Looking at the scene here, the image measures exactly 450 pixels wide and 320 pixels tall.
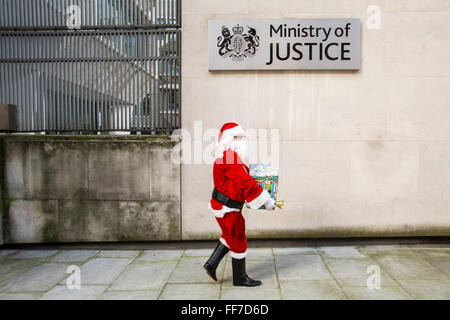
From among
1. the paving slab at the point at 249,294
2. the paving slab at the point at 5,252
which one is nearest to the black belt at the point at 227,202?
the paving slab at the point at 249,294

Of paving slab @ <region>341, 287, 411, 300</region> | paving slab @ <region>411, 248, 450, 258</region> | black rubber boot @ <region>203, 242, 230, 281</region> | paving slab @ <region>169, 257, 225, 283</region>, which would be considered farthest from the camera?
paving slab @ <region>411, 248, 450, 258</region>

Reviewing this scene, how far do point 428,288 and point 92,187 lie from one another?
15.2 ft

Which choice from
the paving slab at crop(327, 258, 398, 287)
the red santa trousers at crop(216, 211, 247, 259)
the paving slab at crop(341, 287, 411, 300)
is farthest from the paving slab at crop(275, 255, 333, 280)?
the red santa trousers at crop(216, 211, 247, 259)

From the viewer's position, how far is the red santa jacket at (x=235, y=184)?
3375 mm

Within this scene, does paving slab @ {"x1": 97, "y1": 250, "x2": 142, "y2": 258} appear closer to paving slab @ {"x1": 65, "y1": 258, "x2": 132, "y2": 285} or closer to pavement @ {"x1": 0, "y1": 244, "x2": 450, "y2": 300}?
pavement @ {"x1": 0, "y1": 244, "x2": 450, "y2": 300}

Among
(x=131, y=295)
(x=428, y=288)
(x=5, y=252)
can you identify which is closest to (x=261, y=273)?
(x=131, y=295)

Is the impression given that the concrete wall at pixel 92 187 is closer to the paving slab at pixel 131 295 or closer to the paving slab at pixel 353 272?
the paving slab at pixel 131 295

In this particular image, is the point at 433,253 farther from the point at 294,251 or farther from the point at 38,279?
the point at 38,279

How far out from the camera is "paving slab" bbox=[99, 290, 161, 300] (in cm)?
342

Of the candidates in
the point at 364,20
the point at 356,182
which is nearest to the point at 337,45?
the point at 364,20

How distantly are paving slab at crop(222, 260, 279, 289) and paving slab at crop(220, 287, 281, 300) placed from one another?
10 cm

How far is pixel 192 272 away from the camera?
4.09m

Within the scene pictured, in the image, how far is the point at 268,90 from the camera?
4.94m
